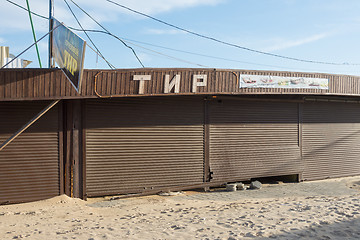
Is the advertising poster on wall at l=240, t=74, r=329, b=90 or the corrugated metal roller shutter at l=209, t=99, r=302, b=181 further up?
the advertising poster on wall at l=240, t=74, r=329, b=90

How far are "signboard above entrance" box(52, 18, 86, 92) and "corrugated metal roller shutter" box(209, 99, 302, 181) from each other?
17.0 ft

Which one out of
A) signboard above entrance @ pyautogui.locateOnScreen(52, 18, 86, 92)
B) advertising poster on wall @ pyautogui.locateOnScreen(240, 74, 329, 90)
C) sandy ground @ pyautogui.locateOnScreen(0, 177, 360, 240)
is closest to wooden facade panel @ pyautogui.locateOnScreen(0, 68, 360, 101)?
advertising poster on wall @ pyautogui.locateOnScreen(240, 74, 329, 90)

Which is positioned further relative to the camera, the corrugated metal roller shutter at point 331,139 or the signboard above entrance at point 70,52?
the corrugated metal roller shutter at point 331,139

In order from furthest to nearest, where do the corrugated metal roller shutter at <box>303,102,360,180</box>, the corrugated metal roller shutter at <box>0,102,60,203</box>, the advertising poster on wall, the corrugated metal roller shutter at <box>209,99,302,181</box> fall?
the corrugated metal roller shutter at <box>303,102,360,180</box>
the corrugated metal roller shutter at <box>209,99,302,181</box>
the advertising poster on wall
the corrugated metal roller shutter at <box>0,102,60,203</box>

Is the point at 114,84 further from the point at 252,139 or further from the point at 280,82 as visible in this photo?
the point at 280,82

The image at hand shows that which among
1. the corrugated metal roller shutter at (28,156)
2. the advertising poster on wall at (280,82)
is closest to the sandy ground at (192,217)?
the corrugated metal roller shutter at (28,156)

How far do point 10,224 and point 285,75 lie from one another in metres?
9.43

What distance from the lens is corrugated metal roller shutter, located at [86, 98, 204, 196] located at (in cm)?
1016

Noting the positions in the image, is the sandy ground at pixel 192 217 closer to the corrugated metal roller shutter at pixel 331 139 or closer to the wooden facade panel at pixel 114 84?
the wooden facade panel at pixel 114 84

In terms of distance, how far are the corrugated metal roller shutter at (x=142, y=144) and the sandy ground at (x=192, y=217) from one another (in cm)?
60

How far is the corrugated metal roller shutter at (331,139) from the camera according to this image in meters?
13.7

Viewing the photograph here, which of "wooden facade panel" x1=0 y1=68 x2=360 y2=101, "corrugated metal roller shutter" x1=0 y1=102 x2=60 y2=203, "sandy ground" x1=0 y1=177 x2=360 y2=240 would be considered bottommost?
"sandy ground" x1=0 y1=177 x2=360 y2=240

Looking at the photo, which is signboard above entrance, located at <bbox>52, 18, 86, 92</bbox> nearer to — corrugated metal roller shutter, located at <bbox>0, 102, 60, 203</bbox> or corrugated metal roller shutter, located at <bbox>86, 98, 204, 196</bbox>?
corrugated metal roller shutter, located at <bbox>0, 102, 60, 203</bbox>

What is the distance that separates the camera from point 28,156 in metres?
9.36
